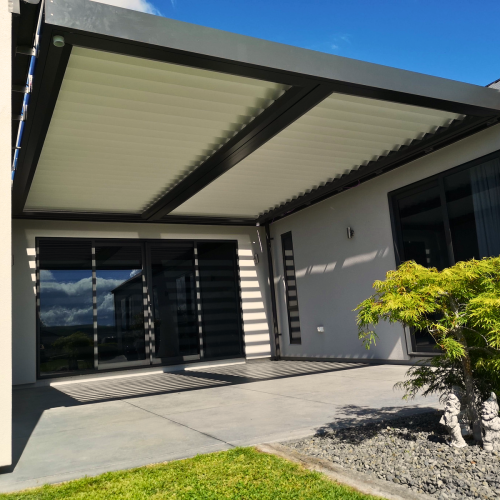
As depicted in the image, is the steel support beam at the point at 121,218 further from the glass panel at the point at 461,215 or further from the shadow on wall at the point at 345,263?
the glass panel at the point at 461,215

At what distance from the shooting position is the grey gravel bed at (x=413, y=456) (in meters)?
2.38

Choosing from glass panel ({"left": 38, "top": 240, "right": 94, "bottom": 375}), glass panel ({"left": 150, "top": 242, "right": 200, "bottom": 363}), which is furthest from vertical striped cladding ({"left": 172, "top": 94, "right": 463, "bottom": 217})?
glass panel ({"left": 38, "top": 240, "right": 94, "bottom": 375})

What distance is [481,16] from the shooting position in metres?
13.9

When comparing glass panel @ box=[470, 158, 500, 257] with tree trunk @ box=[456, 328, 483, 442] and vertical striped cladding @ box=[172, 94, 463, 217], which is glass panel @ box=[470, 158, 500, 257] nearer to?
vertical striped cladding @ box=[172, 94, 463, 217]

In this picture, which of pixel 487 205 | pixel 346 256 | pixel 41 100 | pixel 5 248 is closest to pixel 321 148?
pixel 487 205

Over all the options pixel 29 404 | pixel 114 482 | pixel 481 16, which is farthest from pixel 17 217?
pixel 481 16

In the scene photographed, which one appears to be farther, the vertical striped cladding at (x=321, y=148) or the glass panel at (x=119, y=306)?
the glass panel at (x=119, y=306)

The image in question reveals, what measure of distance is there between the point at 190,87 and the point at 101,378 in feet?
20.4

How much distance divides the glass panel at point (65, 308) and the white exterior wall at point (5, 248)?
5771 mm

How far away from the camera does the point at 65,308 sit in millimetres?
8758

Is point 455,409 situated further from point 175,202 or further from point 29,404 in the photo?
point 175,202

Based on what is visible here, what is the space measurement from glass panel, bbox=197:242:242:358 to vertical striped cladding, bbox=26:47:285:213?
2885 mm

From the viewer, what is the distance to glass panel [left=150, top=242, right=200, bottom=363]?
377 inches

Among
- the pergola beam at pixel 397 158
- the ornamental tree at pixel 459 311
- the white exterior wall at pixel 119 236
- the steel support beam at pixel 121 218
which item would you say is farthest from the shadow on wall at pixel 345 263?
the ornamental tree at pixel 459 311
